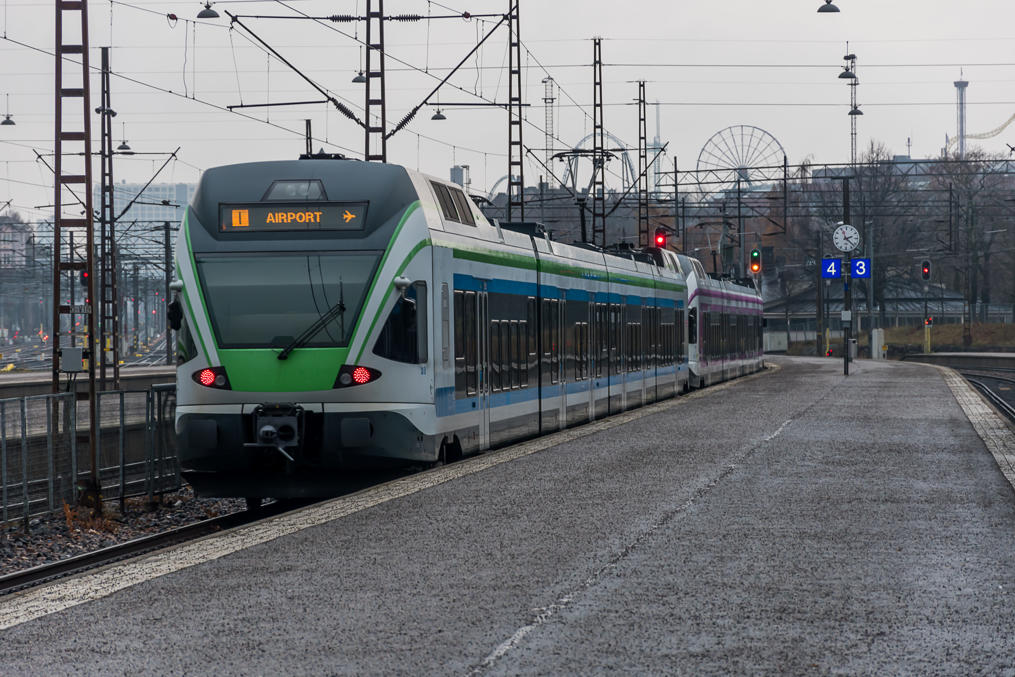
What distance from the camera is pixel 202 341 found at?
14.9 m

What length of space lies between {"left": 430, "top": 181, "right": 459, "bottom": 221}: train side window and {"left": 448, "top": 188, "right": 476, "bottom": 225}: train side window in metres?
0.14

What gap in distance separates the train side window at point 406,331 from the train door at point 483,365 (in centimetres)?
287

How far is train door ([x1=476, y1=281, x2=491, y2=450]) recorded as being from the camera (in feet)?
60.6

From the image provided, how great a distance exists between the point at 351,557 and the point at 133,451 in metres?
8.69

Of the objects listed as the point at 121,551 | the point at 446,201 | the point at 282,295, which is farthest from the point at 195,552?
the point at 446,201

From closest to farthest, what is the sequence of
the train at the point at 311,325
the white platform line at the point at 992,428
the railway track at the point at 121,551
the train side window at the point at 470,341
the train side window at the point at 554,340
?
the railway track at the point at 121,551 < the train at the point at 311,325 < the white platform line at the point at 992,428 < the train side window at the point at 470,341 < the train side window at the point at 554,340

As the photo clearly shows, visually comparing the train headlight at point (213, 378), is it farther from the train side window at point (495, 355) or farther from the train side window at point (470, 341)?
the train side window at point (495, 355)

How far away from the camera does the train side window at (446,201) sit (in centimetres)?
1706

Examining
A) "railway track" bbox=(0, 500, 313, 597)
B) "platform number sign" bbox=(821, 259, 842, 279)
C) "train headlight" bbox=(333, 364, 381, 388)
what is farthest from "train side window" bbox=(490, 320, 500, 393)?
"platform number sign" bbox=(821, 259, 842, 279)

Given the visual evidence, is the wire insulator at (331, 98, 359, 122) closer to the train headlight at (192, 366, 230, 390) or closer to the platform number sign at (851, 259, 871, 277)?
the train headlight at (192, 366, 230, 390)

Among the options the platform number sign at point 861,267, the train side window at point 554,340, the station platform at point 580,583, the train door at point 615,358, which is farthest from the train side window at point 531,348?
the platform number sign at point 861,267

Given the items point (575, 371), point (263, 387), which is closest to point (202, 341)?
point (263, 387)

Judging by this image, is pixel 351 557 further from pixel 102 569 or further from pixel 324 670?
pixel 324 670

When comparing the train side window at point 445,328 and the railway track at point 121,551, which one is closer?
the railway track at point 121,551
